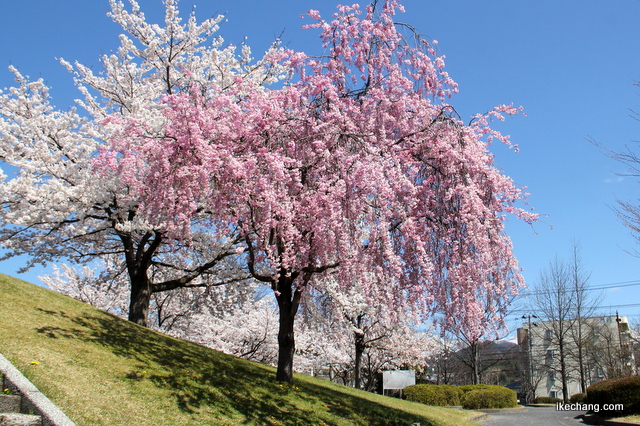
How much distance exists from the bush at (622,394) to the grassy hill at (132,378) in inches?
319

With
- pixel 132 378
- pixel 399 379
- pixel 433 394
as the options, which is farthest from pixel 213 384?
pixel 433 394

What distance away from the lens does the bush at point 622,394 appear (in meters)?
15.1

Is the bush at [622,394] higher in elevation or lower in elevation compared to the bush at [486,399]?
higher

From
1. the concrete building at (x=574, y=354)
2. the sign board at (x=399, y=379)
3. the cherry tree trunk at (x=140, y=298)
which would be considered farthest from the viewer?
the concrete building at (x=574, y=354)

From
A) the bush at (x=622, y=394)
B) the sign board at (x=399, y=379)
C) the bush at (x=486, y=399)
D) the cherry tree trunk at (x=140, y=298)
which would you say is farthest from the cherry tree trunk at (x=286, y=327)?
the bush at (x=486, y=399)

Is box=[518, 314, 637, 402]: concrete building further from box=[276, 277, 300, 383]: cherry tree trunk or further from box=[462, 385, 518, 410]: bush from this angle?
box=[276, 277, 300, 383]: cherry tree trunk

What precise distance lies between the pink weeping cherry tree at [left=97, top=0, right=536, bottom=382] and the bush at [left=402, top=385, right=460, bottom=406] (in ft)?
59.1

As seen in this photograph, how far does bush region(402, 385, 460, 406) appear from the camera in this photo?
2478 cm

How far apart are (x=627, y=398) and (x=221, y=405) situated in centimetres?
1457

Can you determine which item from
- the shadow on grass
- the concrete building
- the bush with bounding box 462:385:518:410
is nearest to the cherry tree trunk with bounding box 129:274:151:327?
the shadow on grass

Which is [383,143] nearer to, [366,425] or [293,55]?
[293,55]

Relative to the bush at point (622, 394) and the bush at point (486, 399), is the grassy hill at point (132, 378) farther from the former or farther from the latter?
the bush at point (486, 399)

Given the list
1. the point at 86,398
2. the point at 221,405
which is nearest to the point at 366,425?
the point at 221,405

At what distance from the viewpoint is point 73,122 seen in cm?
1485
